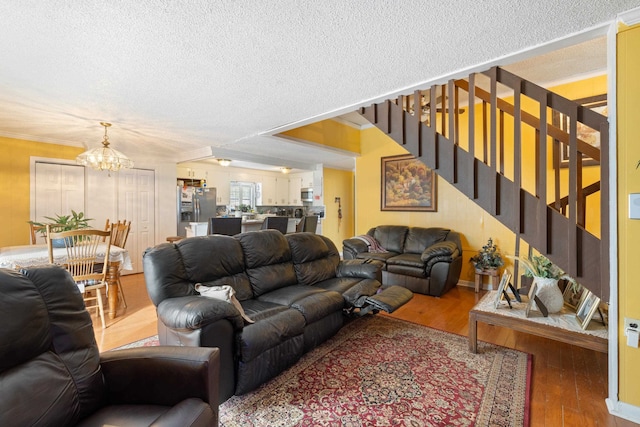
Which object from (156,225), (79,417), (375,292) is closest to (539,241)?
(375,292)

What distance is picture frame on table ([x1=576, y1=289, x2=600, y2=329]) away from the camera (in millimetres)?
2008

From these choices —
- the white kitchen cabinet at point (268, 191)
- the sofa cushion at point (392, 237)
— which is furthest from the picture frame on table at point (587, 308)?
the white kitchen cabinet at point (268, 191)

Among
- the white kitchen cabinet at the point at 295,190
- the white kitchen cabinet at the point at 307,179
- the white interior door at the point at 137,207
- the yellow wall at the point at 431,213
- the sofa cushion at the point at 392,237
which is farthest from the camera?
the white kitchen cabinet at the point at 295,190

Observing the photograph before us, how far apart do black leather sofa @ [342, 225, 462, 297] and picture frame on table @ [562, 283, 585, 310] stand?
141cm

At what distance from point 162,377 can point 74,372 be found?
12.7 inches

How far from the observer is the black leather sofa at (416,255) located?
3.93 m

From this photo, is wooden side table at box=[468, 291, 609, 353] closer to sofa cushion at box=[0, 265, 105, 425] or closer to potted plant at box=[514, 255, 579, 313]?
potted plant at box=[514, 255, 579, 313]

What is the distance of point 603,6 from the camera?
1.60 meters

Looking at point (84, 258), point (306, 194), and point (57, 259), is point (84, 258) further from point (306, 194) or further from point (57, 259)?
point (306, 194)

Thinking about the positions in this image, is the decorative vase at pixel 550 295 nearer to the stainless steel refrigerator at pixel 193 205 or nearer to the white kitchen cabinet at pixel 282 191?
the stainless steel refrigerator at pixel 193 205

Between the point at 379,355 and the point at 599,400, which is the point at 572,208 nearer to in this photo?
the point at 599,400

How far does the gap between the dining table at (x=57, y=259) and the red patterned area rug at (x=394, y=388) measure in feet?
7.70

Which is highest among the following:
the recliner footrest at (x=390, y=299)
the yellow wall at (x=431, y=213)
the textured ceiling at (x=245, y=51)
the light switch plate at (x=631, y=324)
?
the textured ceiling at (x=245, y=51)

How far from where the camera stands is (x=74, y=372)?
3.76 feet
